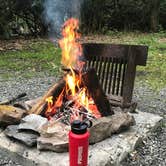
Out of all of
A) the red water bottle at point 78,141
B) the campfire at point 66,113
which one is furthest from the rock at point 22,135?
the red water bottle at point 78,141

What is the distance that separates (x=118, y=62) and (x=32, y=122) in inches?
59.6

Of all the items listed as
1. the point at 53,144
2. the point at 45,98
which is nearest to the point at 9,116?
the point at 45,98

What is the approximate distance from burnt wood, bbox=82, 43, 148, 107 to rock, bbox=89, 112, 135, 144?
0.48m

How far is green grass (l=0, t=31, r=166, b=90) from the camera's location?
24.2 ft

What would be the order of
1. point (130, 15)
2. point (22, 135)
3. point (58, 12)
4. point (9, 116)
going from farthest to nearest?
point (130, 15)
point (58, 12)
point (9, 116)
point (22, 135)

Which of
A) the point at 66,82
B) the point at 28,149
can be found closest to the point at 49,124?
the point at 28,149

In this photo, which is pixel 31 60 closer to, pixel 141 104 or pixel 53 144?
pixel 141 104

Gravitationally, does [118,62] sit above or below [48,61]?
above

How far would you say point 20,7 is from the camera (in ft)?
37.4

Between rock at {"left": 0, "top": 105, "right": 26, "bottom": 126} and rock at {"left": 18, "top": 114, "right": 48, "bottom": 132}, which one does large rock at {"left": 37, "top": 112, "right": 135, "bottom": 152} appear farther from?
rock at {"left": 0, "top": 105, "right": 26, "bottom": 126}

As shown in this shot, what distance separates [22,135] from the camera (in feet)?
13.1

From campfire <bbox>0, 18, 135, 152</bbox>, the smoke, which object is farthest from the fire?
the smoke

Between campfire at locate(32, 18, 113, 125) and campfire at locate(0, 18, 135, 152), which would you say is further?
campfire at locate(32, 18, 113, 125)

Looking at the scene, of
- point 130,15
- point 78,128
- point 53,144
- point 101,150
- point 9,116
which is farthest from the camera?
point 130,15
